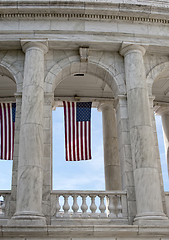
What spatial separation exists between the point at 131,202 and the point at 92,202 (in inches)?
88.4

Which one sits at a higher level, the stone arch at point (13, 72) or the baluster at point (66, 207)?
the stone arch at point (13, 72)

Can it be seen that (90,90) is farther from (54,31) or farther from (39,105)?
(39,105)

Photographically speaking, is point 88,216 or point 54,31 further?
point 54,31

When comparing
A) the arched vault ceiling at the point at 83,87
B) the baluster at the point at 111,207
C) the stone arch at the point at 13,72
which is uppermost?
the arched vault ceiling at the point at 83,87

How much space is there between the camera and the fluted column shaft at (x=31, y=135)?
16.0 metres

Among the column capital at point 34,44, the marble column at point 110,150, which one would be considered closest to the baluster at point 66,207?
the marble column at point 110,150

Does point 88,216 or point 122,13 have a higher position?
point 122,13

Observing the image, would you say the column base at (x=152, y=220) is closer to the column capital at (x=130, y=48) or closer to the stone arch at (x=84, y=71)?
the stone arch at (x=84, y=71)

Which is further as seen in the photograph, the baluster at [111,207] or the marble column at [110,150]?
the marble column at [110,150]

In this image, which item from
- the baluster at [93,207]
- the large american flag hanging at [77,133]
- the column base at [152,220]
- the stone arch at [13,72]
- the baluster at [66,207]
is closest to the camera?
the column base at [152,220]

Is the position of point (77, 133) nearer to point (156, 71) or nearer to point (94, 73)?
point (94, 73)

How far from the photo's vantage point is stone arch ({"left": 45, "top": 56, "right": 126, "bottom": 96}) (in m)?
20.1

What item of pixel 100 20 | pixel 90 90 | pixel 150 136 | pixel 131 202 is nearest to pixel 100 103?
pixel 90 90

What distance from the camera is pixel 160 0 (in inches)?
881
